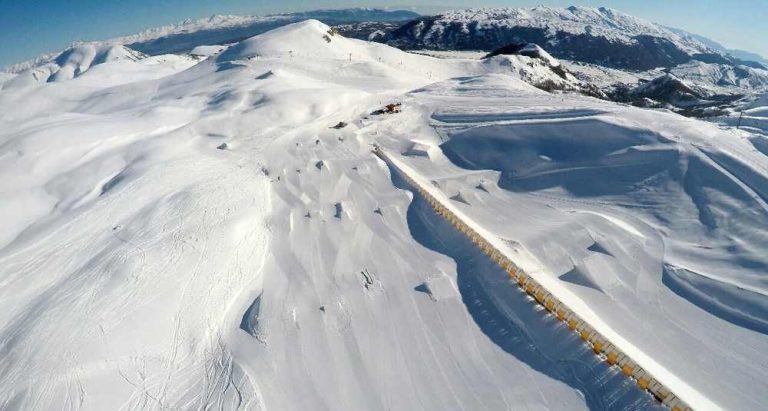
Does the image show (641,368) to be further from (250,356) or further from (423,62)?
(423,62)

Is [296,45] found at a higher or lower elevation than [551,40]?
lower

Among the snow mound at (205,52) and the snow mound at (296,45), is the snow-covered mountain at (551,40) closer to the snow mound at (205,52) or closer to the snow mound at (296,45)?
the snow mound at (205,52)

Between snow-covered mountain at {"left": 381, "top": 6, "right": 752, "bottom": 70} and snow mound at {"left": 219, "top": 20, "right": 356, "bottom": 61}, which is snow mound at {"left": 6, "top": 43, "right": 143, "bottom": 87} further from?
snow-covered mountain at {"left": 381, "top": 6, "right": 752, "bottom": 70}

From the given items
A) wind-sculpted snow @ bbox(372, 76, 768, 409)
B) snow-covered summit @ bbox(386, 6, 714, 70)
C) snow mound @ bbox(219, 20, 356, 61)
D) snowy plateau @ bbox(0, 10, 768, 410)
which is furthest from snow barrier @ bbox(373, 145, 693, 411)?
snow-covered summit @ bbox(386, 6, 714, 70)

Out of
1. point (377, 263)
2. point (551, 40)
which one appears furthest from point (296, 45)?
point (551, 40)

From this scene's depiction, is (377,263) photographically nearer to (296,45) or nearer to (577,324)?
(577,324)

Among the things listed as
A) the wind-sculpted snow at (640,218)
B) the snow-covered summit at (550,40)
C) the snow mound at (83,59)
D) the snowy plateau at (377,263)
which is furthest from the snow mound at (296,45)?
the snow mound at (83,59)

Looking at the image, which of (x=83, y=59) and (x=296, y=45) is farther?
(x=83, y=59)
